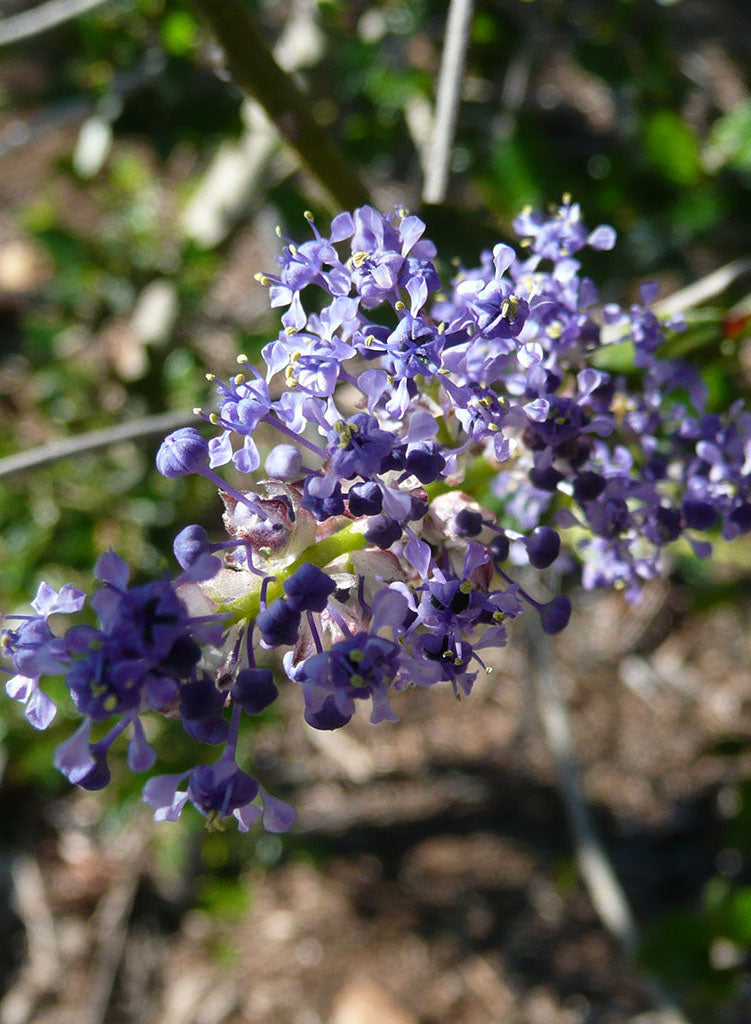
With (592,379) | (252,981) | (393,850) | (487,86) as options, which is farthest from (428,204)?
(252,981)

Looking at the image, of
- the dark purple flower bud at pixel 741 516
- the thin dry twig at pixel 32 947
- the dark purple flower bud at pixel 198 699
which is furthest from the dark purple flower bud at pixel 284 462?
the thin dry twig at pixel 32 947

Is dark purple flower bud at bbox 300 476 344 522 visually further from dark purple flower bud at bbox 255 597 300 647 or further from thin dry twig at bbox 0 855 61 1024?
thin dry twig at bbox 0 855 61 1024

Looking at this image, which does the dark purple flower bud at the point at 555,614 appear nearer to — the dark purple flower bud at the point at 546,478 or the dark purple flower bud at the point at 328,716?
the dark purple flower bud at the point at 546,478

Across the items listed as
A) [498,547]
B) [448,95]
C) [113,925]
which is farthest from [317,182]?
[113,925]

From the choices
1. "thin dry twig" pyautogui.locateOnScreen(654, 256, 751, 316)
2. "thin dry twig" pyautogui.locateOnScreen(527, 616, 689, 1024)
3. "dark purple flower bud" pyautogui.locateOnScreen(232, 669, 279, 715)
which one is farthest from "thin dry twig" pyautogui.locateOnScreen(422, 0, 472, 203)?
"thin dry twig" pyautogui.locateOnScreen(527, 616, 689, 1024)

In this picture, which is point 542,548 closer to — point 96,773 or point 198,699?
point 198,699

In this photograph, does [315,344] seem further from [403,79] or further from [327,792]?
[327,792]
